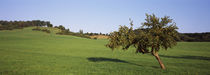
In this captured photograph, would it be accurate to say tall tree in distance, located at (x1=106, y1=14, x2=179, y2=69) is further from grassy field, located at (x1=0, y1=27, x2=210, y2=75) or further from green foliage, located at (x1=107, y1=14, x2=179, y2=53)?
grassy field, located at (x1=0, y1=27, x2=210, y2=75)

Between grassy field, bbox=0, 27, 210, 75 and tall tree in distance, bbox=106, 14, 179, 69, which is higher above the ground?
tall tree in distance, bbox=106, 14, 179, 69

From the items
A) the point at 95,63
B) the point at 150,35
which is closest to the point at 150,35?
the point at 150,35

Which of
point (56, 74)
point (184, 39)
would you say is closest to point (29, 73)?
point (56, 74)

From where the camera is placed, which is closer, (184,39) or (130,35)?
(130,35)

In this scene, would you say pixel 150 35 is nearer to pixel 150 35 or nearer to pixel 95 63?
pixel 150 35

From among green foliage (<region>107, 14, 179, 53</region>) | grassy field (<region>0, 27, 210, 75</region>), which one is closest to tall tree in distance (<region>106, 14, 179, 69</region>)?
green foliage (<region>107, 14, 179, 53</region>)

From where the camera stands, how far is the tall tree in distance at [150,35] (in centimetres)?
2170

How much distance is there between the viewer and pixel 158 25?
22.2m

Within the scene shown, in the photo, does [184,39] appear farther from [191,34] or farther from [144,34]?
[144,34]

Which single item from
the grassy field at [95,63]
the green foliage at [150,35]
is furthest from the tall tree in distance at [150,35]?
the grassy field at [95,63]

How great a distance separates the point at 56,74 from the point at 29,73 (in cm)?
293

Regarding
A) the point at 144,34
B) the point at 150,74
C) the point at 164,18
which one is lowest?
the point at 150,74

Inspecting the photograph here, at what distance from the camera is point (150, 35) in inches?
851

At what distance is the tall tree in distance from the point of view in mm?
21703
